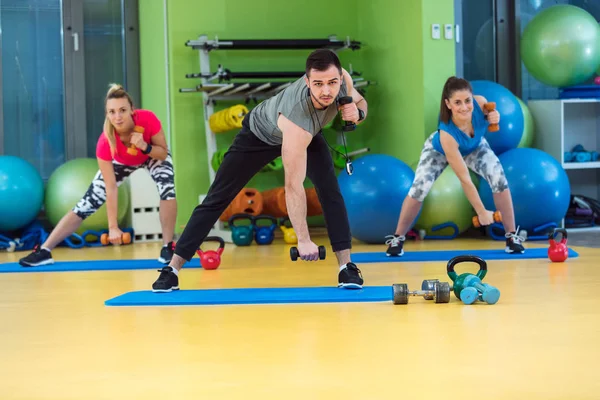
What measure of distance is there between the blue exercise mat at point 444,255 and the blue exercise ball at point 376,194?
69 cm

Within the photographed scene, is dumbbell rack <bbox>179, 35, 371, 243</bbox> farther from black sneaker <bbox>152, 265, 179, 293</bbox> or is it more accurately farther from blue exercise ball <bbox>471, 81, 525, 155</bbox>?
black sneaker <bbox>152, 265, 179, 293</bbox>

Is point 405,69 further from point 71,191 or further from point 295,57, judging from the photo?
point 71,191

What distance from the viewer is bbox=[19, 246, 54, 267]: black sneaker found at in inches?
220

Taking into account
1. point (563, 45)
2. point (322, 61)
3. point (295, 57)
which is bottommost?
point (322, 61)

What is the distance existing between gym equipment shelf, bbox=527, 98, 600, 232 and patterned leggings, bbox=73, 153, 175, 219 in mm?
3403

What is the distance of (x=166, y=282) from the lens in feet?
13.4

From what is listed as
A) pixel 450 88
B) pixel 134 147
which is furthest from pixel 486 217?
pixel 134 147

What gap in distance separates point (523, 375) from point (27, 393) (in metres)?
1.33

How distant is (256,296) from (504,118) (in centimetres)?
351

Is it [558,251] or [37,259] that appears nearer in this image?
[558,251]

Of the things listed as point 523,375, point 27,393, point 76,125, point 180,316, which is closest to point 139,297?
point 180,316

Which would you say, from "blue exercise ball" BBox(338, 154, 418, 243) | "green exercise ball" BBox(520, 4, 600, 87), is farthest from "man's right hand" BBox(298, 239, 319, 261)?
"green exercise ball" BBox(520, 4, 600, 87)

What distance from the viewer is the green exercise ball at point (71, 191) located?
718 cm

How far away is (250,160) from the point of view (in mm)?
4070
